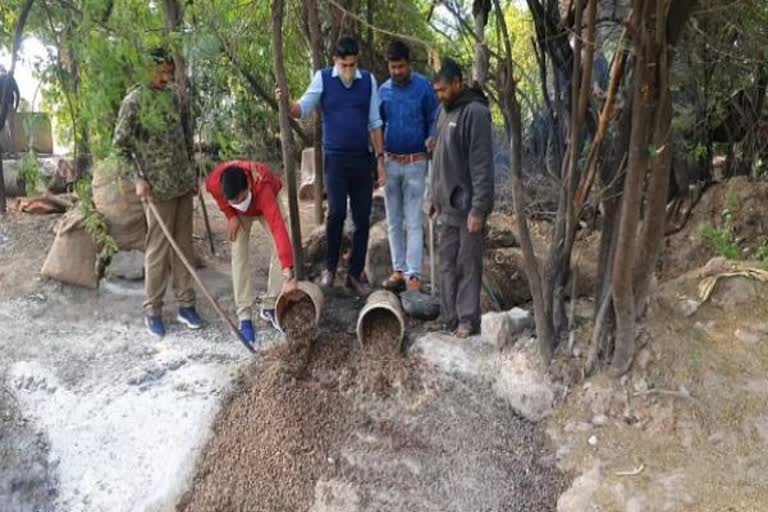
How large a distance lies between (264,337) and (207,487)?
3.73 feet

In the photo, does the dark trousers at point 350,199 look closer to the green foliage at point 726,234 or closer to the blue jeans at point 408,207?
the blue jeans at point 408,207

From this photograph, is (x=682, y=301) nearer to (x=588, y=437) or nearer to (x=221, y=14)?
(x=588, y=437)

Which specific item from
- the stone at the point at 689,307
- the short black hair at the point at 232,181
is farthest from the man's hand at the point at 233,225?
the stone at the point at 689,307

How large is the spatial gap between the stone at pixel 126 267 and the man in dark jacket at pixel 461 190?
2.26 m

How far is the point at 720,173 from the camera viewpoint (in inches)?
227

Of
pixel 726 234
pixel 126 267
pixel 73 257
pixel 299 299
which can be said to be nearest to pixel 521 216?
pixel 299 299

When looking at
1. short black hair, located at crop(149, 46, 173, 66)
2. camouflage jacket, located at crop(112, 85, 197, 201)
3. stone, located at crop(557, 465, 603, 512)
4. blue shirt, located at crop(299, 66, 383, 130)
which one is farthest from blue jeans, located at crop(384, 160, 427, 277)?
stone, located at crop(557, 465, 603, 512)

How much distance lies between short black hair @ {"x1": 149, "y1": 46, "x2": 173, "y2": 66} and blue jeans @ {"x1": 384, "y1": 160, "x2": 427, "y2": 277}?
137 cm

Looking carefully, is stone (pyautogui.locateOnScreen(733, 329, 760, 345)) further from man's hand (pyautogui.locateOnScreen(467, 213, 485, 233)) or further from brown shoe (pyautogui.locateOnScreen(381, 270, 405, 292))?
brown shoe (pyautogui.locateOnScreen(381, 270, 405, 292))

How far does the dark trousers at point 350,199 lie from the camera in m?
4.10

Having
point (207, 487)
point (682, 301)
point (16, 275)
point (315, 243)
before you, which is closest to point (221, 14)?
point (315, 243)

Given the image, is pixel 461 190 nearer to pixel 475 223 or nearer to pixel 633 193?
pixel 475 223

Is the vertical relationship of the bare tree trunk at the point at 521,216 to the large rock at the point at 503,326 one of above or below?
above

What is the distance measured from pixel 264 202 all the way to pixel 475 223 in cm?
119
